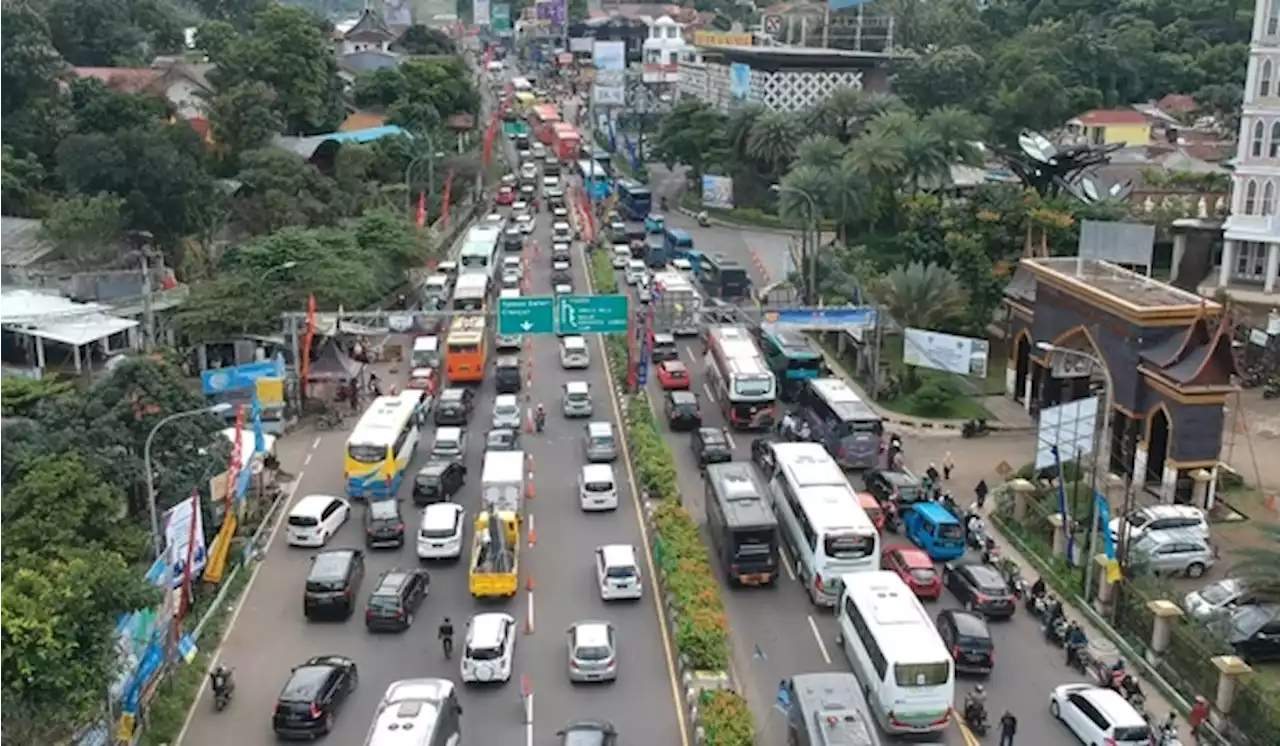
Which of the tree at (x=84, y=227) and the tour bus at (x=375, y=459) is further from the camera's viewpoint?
the tree at (x=84, y=227)

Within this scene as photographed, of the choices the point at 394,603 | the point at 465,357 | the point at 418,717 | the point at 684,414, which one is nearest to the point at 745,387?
the point at 684,414

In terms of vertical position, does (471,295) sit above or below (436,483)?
above

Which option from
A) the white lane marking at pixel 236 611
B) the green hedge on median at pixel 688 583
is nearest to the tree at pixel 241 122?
the white lane marking at pixel 236 611

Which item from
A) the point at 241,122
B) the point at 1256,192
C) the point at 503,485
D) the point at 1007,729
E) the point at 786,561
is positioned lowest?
the point at 786,561

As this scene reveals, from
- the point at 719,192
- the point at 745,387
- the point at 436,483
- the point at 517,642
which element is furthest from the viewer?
the point at 719,192

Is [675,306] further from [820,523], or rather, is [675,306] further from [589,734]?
[589,734]

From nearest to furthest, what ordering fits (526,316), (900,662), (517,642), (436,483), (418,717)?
(418,717)
(900,662)
(517,642)
(436,483)
(526,316)

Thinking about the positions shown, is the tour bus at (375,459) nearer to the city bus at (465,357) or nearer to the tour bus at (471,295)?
the city bus at (465,357)
